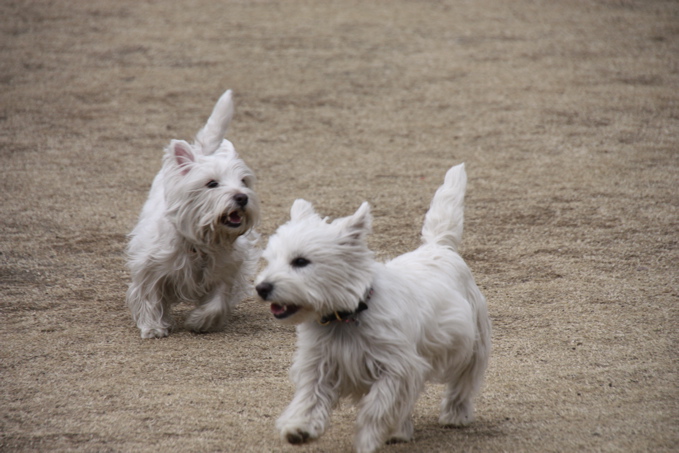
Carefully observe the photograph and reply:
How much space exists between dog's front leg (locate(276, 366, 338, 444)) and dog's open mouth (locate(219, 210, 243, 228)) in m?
1.68

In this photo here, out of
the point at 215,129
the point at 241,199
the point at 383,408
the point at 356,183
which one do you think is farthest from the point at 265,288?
the point at 356,183

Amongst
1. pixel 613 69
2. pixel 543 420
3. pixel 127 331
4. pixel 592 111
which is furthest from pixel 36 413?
pixel 613 69

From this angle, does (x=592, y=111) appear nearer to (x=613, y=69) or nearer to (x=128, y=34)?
(x=613, y=69)

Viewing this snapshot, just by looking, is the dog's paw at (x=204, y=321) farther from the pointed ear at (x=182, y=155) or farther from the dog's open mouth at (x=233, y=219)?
the pointed ear at (x=182, y=155)

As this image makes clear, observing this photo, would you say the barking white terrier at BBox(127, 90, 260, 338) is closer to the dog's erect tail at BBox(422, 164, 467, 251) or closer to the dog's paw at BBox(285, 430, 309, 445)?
the dog's erect tail at BBox(422, 164, 467, 251)

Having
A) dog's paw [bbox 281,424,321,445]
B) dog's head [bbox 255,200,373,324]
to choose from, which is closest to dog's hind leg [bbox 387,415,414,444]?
dog's paw [bbox 281,424,321,445]

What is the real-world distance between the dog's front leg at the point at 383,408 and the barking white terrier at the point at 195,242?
6.17 ft

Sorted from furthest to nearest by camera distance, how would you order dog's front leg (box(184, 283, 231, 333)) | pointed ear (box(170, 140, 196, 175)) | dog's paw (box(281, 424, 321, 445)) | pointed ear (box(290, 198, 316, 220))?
dog's front leg (box(184, 283, 231, 333)) → pointed ear (box(170, 140, 196, 175)) → pointed ear (box(290, 198, 316, 220)) → dog's paw (box(281, 424, 321, 445))

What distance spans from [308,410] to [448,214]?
1.29 meters

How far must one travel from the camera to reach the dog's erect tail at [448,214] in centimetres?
384

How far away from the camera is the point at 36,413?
3.67m

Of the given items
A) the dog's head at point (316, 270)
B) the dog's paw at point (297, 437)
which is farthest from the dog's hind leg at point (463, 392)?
the dog's paw at point (297, 437)

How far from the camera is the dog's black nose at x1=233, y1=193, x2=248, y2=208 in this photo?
4621mm

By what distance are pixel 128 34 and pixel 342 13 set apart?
11.4 feet
